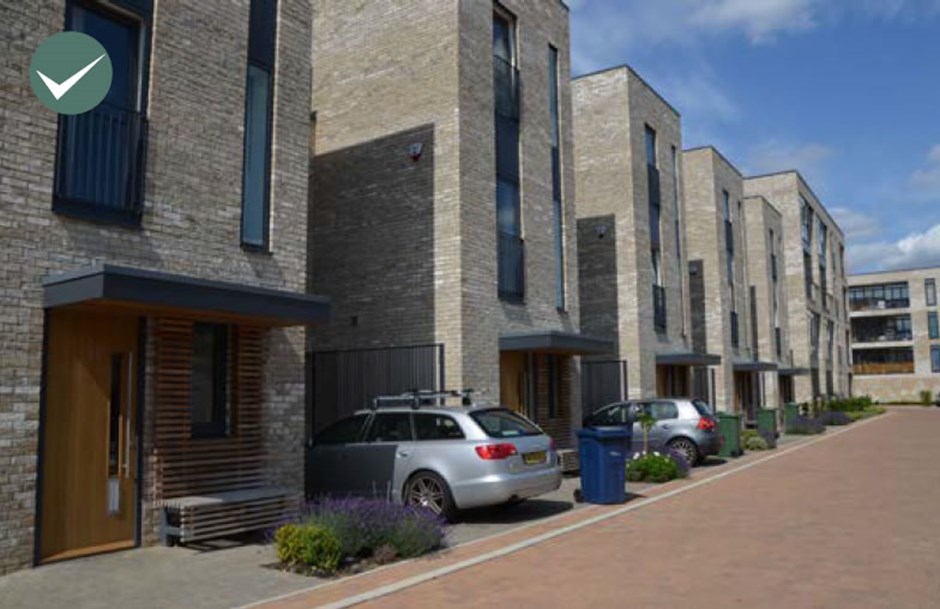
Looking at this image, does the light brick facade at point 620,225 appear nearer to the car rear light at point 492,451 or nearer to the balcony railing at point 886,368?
the car rear light at point 492,451

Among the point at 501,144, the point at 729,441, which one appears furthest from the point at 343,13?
the point at 729,441

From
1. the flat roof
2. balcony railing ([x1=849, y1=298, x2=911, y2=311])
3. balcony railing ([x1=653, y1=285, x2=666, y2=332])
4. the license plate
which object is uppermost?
balcony railing ([x1=849, y1=298, x2=911, y2=311])

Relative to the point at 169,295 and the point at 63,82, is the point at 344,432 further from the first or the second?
the point at 63,82

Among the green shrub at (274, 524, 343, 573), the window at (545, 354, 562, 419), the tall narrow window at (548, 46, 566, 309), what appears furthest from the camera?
the tall narrow window at (548, 46, 566, 309)

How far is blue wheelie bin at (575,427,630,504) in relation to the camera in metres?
12.3

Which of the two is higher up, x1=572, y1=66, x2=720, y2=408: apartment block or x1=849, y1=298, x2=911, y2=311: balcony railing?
x1=849, y1=298, x2=911, y2=311: balcony railing

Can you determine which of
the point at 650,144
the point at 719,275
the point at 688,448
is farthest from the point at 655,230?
the point at 688,448

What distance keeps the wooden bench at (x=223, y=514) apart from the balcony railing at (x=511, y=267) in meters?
7.66

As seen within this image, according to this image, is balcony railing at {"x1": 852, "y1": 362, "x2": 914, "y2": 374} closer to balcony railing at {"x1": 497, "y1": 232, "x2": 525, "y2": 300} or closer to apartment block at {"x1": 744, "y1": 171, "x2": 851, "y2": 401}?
apartment block at {"x1": 744, "y1": 171, "x2": 851, "y2": 401}

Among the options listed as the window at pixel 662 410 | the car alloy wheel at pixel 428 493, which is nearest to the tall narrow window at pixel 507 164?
the window at pixel 662 410

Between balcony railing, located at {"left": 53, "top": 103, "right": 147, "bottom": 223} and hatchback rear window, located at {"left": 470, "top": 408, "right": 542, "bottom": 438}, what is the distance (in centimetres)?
492

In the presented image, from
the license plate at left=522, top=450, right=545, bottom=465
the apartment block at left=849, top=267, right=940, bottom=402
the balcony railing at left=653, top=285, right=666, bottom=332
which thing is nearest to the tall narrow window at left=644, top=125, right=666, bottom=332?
the balcony railing at left=653, top=285, right=666, bottom=332

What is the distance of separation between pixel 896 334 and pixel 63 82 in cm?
8879

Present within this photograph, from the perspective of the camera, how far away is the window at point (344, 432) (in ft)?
39.4
